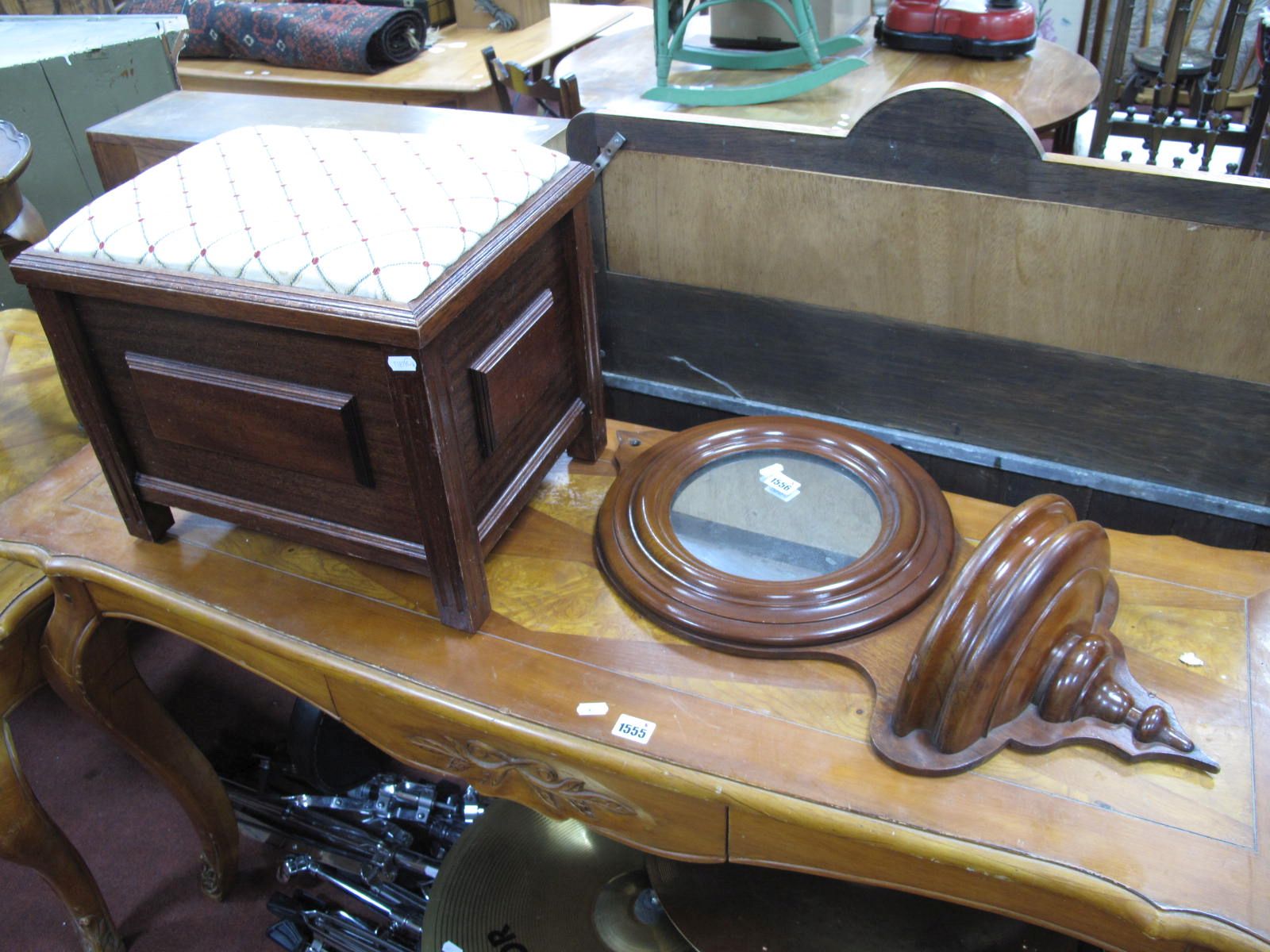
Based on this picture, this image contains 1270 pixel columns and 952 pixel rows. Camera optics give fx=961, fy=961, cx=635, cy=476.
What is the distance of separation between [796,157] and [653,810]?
85cm

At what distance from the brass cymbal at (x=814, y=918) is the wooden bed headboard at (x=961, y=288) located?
1.89 feet

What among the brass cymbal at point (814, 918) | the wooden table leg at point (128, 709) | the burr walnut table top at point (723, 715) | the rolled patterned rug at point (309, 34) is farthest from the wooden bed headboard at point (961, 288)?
the rolled patterned rug at point (309, 34)

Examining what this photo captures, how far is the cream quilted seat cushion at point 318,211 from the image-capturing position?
83 centimetres

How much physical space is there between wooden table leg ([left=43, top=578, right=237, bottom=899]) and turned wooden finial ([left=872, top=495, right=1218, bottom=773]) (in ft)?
3.10

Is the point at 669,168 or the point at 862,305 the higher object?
the point at 669,168

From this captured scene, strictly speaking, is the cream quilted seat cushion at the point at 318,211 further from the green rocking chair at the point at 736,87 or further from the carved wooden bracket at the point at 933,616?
the green rocking chair at the point at 736,87

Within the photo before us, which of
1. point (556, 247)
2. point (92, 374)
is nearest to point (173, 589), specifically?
point (92, 374)

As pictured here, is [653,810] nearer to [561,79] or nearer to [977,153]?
[977,153]

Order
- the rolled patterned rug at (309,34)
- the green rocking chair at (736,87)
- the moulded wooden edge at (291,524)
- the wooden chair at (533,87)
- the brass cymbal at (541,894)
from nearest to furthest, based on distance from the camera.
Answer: the moulded wooden edge at (291,524)
the brass cymbal at (541,894)
the green rocking chair at (736,87)
the wooden chair at (533,87)
the rolled patterned rug at (309,34)

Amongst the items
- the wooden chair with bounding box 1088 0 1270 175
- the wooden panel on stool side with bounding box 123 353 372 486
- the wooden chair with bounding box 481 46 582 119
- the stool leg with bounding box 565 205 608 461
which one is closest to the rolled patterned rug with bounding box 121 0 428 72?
the wooden chair with bounding box 481 46 582 119

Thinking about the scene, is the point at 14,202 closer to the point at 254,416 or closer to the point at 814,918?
the point at 254,416

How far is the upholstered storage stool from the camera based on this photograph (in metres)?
0.83

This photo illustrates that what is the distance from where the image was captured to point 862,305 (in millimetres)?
1334

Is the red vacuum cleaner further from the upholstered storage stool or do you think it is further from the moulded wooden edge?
A: the moulded wooden edge
